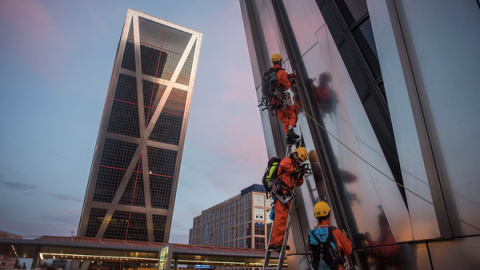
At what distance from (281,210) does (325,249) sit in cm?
107

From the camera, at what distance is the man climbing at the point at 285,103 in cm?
586

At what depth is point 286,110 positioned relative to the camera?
242 inches

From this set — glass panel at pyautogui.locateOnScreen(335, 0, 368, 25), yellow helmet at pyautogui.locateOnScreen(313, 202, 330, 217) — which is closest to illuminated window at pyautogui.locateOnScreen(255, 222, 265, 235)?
yellow helmet at pyautogui.locateOnScreen(313, 202, 330, 217)

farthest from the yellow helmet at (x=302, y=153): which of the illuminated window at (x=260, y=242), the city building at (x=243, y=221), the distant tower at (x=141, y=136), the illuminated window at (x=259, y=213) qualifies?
the illuminated window at (x=259, y=213)

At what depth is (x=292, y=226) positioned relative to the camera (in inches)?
225

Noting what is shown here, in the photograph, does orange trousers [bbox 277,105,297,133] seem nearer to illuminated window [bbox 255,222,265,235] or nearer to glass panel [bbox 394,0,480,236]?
glass panel [bbox 394,0,480,236]

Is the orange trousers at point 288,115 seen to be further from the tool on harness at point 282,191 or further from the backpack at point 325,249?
the backpack at point 325,249

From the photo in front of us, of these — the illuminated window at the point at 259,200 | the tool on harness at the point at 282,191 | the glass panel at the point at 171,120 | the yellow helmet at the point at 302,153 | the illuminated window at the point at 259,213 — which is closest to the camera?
the tool on harness at the point at 282,191

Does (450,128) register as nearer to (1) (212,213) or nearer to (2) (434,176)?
(2) (434,176)

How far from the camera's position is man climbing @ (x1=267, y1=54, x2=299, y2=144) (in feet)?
19.2

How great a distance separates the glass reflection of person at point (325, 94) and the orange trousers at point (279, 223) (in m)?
1.92

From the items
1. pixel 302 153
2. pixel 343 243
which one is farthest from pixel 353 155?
pixel 343 243

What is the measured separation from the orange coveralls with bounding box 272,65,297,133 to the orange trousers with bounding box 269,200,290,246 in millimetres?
1777

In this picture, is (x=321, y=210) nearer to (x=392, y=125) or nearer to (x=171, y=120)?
(x=392, y=125)
